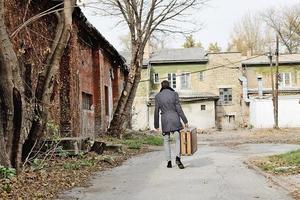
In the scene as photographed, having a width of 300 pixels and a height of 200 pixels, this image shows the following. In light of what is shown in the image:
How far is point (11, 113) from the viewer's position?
8836 mm

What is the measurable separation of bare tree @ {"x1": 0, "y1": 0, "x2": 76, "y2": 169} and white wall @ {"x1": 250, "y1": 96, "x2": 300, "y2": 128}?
126 feet

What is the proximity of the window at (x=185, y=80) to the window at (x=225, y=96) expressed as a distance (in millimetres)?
3463

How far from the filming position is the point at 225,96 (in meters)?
52.0

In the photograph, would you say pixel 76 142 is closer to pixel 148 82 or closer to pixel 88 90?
pixel 88 90

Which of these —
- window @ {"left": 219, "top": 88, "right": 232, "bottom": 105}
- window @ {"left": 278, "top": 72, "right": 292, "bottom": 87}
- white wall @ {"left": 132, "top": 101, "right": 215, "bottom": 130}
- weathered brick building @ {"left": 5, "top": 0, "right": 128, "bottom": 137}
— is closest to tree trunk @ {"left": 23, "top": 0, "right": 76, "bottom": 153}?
weathered brick building @ {"left": 5, "top": 0, "right": 128, "bottom": 137}

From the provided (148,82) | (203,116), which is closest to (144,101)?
(148,82)

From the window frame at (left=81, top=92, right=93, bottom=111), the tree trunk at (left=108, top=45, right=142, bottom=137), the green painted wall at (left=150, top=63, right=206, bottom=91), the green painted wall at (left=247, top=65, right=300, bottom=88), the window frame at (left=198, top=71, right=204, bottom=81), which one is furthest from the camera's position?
the green painted wall at (left=247, top=65, right=300, bottom=88)

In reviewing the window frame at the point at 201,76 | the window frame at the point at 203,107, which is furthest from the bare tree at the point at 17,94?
the window frame at the point at 201,76

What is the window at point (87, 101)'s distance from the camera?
23078mm

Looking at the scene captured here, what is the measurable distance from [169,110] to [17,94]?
11.6 feet

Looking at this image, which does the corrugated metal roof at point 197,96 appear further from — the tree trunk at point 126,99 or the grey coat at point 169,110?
the grey coat at point 169,110

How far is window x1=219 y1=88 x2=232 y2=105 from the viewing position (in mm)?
51750

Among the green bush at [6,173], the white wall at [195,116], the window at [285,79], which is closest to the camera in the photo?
the green bush at [6,173]

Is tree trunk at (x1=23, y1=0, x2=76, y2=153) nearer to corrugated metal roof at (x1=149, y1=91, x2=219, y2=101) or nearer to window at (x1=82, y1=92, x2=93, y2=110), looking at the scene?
window at (x1=82, y1=92, x2=93, y2=110)
